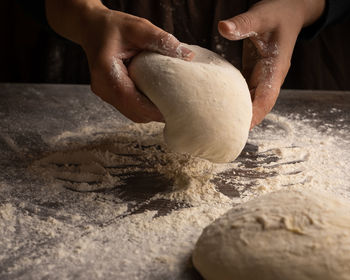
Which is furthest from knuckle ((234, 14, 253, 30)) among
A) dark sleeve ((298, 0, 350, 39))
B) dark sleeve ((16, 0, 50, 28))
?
dark sleeve ((16, 0, 50, 28))

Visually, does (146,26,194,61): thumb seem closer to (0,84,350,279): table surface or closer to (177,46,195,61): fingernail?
→ (177,46,195,61): fingernail

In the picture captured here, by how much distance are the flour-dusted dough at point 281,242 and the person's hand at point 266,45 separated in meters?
0.46

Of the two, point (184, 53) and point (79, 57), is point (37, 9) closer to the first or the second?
point (79, 57)

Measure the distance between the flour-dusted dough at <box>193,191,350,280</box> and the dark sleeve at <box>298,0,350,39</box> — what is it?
1.01 meters

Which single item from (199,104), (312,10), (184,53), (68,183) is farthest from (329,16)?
(68,183)

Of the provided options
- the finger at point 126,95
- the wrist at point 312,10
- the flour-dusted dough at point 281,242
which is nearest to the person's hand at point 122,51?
the finger at point 126,95

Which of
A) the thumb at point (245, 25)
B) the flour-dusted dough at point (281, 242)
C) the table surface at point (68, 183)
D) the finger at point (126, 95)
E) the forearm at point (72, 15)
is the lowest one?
the table surface at point (68, 183)

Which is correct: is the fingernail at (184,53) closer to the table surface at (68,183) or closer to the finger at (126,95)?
the finger at (126,95)

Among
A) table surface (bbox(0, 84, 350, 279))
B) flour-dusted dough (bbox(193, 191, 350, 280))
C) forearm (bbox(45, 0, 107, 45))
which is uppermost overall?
forearm (bbox(45, 0, 107, 45))

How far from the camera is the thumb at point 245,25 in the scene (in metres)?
1.26

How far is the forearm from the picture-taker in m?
1.38

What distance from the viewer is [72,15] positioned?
4.78 feet

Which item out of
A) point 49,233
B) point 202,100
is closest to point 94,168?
point 49,233

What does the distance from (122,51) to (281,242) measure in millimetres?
689
